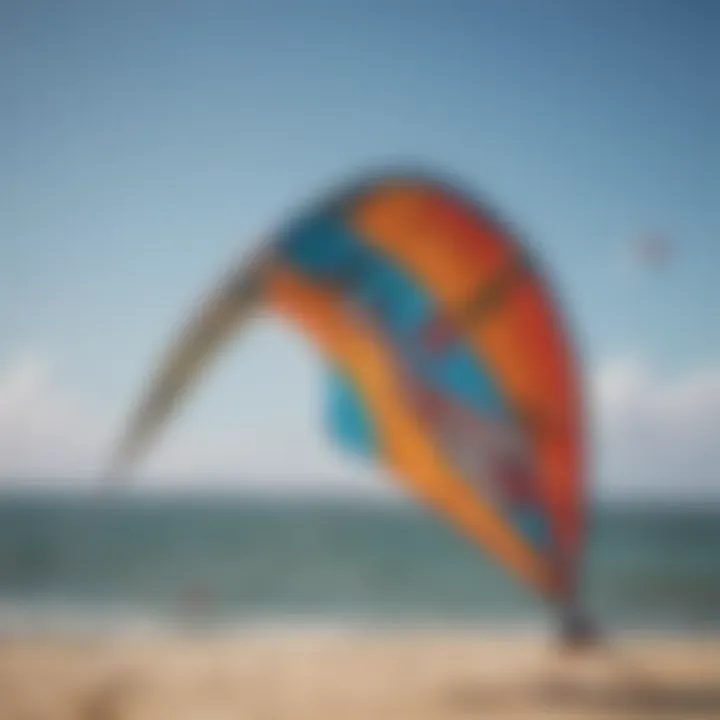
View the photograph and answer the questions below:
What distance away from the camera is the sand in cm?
184

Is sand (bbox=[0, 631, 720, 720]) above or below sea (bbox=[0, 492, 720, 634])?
below

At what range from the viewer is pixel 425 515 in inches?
73.0

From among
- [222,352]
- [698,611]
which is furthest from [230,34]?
[698,611]

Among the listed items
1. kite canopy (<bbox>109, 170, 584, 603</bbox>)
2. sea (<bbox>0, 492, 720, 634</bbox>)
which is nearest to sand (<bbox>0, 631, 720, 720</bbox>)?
sea (<bbox>0, 492, 720, 634</bbox>)

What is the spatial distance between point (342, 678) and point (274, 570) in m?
0.21

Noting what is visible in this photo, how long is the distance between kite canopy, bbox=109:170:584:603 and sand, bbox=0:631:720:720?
0.15 metres

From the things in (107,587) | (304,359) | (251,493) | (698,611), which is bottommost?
(698,611)

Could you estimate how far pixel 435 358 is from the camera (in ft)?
6.15

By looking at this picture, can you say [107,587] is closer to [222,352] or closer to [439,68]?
[222,352]

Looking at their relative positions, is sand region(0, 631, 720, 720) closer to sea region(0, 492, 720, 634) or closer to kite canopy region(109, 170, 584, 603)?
sea region(0, 492, 720, 634)

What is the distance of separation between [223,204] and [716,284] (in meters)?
0.88

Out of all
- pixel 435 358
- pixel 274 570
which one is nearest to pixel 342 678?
pixel 274 570

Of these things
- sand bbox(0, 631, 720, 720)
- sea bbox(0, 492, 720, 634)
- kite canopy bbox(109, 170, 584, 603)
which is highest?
kite canopy bbox(109, 170, 584, 603)

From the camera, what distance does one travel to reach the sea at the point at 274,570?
6.08ft
